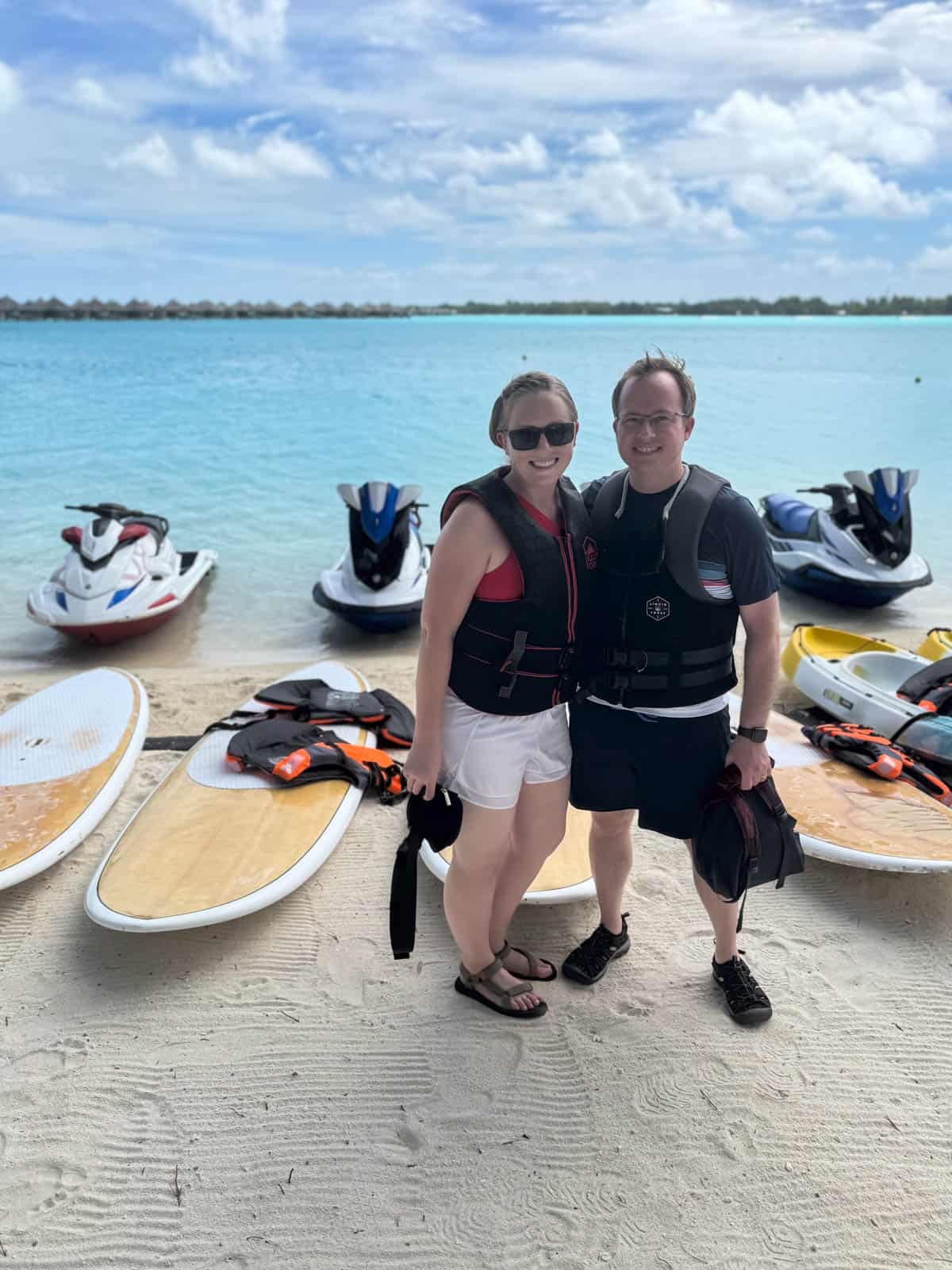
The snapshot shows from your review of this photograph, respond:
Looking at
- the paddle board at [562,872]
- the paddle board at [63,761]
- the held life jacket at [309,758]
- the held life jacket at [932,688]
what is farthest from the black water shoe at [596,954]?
the held life jacket at [932,688]

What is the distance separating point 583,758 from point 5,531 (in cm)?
1131

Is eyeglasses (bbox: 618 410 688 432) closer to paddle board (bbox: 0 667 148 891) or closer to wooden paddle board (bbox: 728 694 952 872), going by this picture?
wooden paddle board (bbox: 728 694 952 872)

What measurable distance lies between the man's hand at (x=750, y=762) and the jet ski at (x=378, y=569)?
5.11 m

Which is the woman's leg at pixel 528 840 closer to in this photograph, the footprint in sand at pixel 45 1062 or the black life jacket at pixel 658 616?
the black life jacket at pixel 658 616

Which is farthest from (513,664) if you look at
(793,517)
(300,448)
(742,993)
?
(300,448)

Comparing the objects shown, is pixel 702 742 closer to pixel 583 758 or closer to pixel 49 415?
pixel 583 758

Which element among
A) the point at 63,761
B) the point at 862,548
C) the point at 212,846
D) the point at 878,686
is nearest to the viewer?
the point at 212,846

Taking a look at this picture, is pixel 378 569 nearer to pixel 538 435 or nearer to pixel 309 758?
pixel 309 758

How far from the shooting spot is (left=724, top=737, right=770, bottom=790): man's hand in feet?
8.07

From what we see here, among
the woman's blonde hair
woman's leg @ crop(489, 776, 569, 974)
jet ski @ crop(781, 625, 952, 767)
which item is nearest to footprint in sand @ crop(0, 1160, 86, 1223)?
woman's leg @ crop(489, 776, 569, 974)

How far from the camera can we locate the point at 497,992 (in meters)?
2.81

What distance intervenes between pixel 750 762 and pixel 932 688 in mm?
2991

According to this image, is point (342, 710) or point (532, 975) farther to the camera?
point (342, 710)

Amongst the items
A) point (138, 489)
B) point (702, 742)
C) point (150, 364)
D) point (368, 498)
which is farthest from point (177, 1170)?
point (150, 364)
